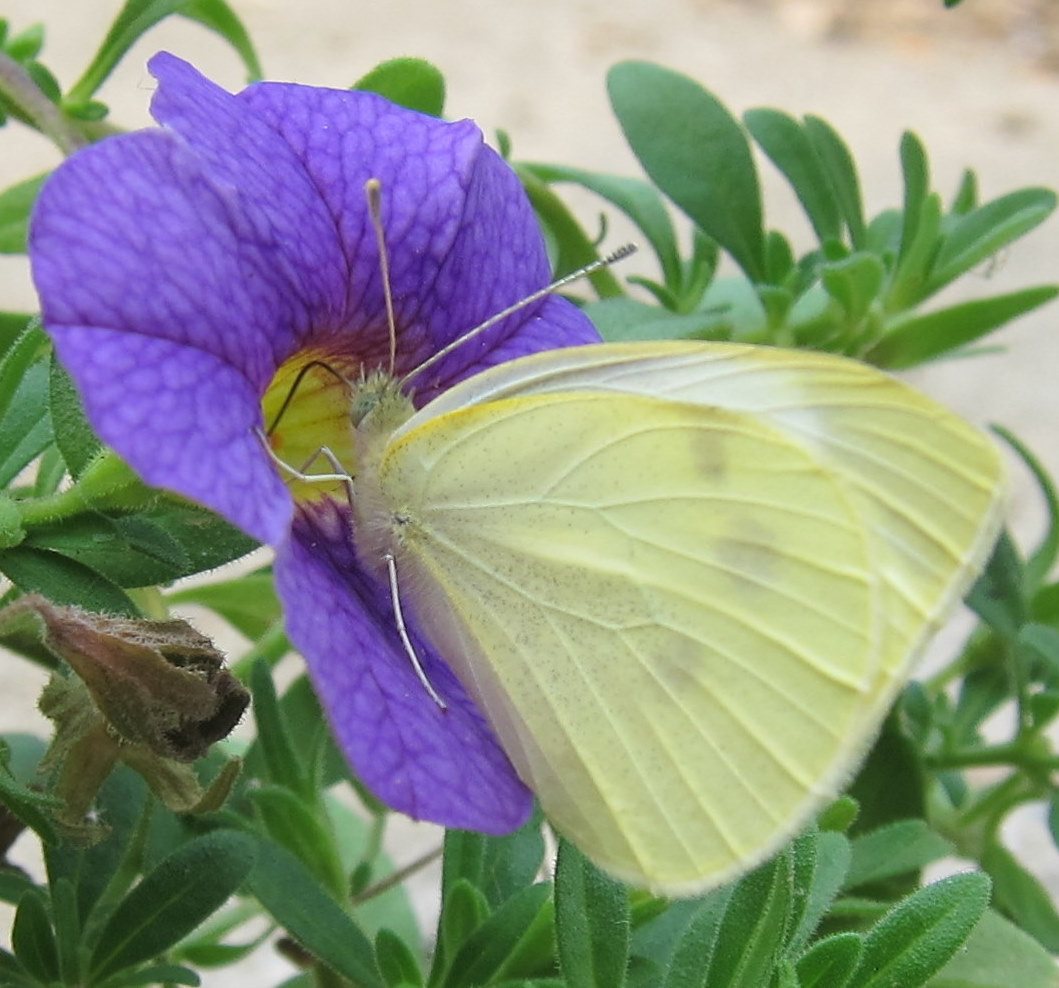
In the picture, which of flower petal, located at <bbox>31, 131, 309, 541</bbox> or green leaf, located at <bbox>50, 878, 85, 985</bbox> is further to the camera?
green leaf, located at <bbox>50, 878, 85, 985</bbox>

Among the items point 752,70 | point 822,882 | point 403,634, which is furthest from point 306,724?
point 752,70

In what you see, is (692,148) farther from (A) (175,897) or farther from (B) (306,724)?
(A) (175,897)

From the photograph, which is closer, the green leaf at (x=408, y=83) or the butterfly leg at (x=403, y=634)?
the butterfly leg at (x=403, y=634)

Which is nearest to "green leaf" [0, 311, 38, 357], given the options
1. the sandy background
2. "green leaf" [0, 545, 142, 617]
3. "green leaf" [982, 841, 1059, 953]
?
"green leaf" [0, 545, 142, 617]

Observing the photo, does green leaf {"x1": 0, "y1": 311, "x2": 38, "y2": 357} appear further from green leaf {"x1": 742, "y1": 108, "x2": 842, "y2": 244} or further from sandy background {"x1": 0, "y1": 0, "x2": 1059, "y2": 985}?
sandy background {"x1": 0, "y1": 0, "x2": 1059, "y2": 985}

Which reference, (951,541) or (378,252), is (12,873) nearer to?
(378,252)

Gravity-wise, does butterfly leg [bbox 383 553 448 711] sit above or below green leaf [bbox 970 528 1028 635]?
above

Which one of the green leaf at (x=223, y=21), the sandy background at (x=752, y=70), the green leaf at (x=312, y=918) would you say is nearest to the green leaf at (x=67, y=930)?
the green leaf at (x=312, y=918)

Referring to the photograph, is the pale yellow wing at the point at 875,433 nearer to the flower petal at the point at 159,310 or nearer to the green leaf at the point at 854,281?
the flower petal at the point at 159,310
